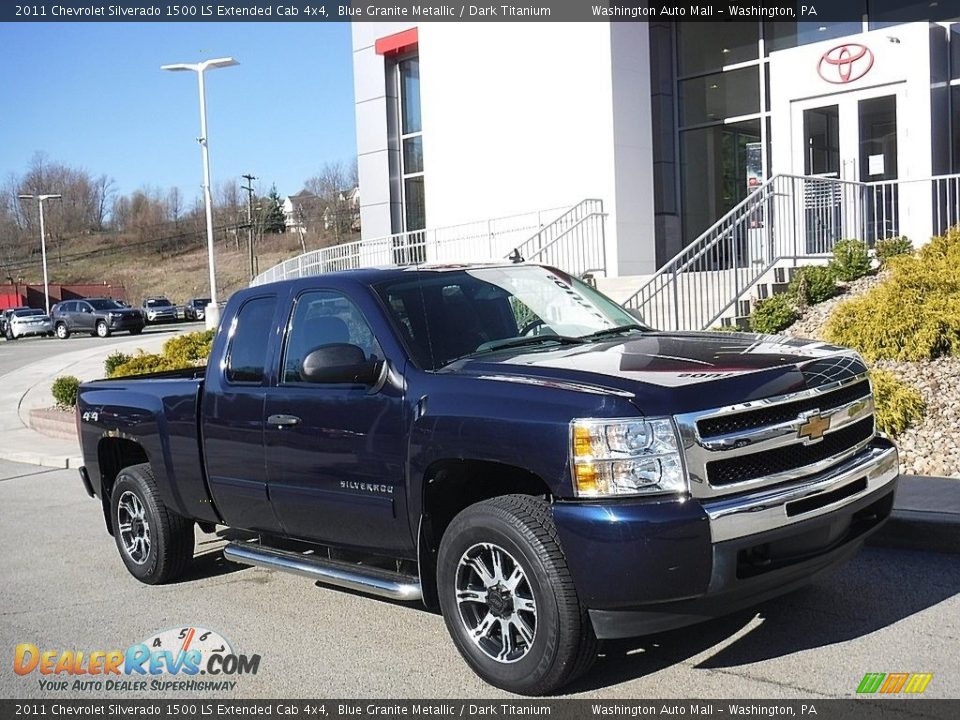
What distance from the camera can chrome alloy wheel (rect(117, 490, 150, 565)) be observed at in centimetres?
696

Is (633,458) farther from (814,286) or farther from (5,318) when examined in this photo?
(5,318)

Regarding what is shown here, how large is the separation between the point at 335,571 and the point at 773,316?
818 cm

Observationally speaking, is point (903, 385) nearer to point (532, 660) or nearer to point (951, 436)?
point (951, 436)

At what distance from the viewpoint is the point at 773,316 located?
12.2 metres

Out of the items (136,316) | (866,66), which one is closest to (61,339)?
(136,316)

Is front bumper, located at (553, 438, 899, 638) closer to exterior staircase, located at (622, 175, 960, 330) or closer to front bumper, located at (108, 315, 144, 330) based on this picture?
exterior staircase, located at (622, 175, 960, 330)

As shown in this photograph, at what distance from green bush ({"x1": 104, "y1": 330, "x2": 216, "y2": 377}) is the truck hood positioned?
1244 cm

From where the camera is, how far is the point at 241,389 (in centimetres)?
596

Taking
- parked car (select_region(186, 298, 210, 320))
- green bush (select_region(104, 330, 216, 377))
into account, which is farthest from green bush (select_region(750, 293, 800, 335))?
parked car (select_region(186, 298, 210, 320))

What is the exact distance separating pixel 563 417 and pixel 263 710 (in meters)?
1.92

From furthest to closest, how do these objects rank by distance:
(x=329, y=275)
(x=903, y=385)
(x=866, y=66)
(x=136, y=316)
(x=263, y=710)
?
(x=136, y=316)
(x=866, y=66)
(x=903, y=385)
(x=329, y=275)
(x=263, y=710)

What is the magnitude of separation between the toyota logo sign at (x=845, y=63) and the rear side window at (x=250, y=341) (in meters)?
14.6

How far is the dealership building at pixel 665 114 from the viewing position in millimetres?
17688

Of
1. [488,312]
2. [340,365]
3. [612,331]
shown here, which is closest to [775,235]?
[612,331]
